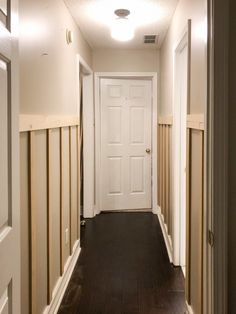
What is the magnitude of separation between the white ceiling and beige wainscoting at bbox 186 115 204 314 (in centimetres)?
135

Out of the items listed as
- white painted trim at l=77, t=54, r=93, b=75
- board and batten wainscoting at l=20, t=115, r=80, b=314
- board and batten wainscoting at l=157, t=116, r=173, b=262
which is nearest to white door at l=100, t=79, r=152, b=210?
board and batten wainscoting at l=157, t=116, r=173, b=262

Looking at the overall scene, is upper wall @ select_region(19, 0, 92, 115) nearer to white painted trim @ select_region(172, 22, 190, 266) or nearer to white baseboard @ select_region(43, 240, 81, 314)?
white painted trim @ select_region(172, 22, 190, 266)

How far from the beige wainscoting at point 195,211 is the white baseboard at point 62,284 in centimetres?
95

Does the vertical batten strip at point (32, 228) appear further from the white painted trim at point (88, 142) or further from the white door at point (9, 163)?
the white painted trim at point (88, 142)

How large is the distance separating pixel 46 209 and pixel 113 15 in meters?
2.06

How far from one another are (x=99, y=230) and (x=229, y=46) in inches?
137

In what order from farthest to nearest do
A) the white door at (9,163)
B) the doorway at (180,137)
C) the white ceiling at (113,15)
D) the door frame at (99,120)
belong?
1. the door frame at (99,120)
2. the doorway at (180,137)
3. the white ceiling at (113,15)
4. the white door at (9,163)

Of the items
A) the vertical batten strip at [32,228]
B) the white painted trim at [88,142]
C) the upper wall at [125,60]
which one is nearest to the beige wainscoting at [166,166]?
the upper wall at [125,60]

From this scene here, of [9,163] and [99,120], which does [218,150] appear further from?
[99,120]

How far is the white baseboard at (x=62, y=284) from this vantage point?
2488mm

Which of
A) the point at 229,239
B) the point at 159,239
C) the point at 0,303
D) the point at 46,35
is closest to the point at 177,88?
the point at 46,35

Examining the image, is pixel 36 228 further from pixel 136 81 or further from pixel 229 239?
pixel 136 81

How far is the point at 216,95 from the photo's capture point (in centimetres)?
136

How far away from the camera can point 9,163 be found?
1191 mm
